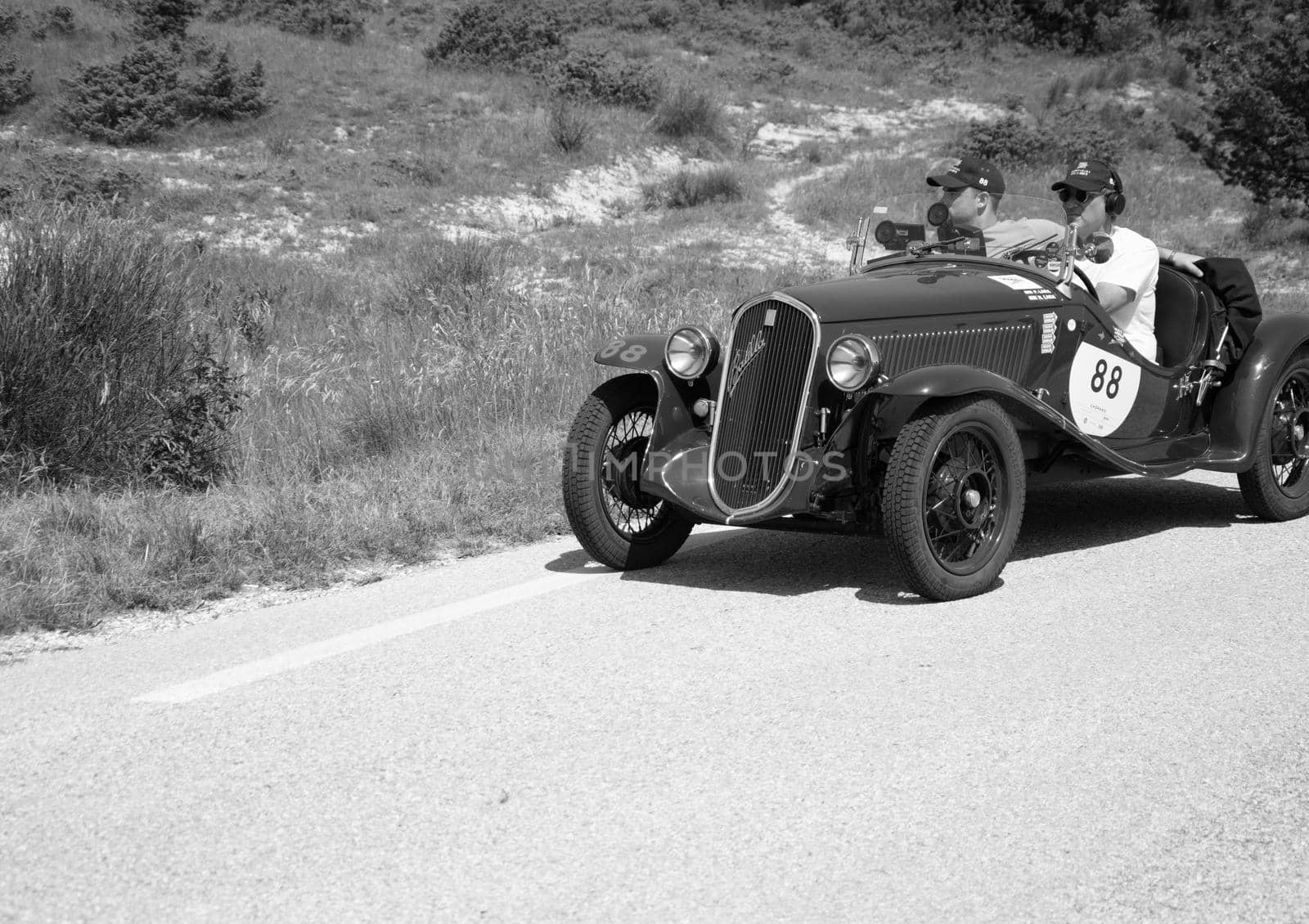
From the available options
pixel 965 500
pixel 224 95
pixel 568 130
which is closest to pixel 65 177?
pixel 224 95

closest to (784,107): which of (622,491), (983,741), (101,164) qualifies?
(101,164)

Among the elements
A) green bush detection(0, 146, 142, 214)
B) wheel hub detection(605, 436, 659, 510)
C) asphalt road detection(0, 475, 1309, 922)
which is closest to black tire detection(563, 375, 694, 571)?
wheel hub detection(605, 436, 659, 510)

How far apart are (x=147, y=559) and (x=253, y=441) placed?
2780 mm

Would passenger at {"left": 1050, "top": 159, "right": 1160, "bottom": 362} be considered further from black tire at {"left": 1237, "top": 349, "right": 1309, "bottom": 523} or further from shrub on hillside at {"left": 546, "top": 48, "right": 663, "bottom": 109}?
shrub on hillside at {"left": 546, "top": 48, "right": 663, "bottom": 109}

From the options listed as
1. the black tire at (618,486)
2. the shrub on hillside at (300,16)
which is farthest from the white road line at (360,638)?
the shrub on hillside at (300,16)

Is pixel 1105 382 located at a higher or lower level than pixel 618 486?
higher

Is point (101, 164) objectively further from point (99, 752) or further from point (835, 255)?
point (99, 752)

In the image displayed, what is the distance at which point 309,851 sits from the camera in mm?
3209

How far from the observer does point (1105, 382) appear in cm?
656

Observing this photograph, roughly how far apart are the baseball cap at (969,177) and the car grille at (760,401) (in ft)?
5.34

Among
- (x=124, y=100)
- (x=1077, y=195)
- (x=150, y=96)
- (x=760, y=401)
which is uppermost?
(x=150, y=96)

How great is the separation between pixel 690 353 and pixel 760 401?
0.49 meters

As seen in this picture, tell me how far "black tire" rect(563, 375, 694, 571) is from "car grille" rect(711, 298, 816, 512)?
16.2 inches

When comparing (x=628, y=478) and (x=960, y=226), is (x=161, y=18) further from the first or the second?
(x=628, y=478)
